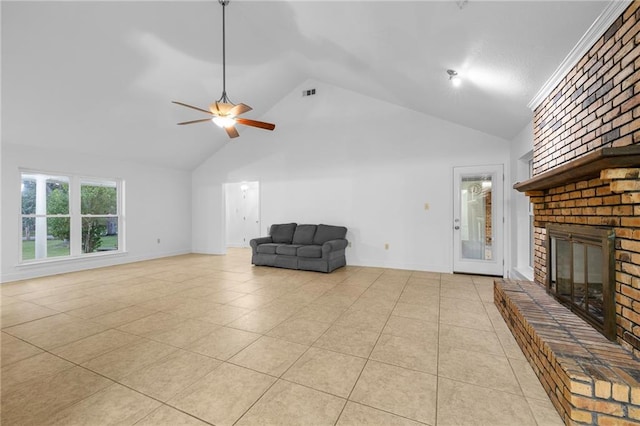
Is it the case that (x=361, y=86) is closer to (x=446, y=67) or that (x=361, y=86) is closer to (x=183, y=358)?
(x=446, y=67)

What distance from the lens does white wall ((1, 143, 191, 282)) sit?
4758 mm

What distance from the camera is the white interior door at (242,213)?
30.6 ft

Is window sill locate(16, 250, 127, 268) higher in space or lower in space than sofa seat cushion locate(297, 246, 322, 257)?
lower

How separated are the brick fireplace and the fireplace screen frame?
15 millimetres

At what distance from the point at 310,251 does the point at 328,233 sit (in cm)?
75

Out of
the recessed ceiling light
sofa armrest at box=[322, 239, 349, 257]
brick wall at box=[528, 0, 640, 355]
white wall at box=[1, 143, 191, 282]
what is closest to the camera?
brick wall at box=[528, 0, 640, 355]

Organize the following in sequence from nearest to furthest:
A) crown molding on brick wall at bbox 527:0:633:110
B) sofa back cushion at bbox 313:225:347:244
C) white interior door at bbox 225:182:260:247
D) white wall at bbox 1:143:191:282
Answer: crown molding on brick wall at bbox 527:0:633:110 < white wall at bbox 1:143:191:282 < sofa back cushion at bbox 313:225:347:244 < white interior door at bbox 225:182:260:247

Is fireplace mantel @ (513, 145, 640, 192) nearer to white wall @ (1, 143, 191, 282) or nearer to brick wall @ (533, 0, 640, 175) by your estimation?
brick wall @ (533, 0, 640, 175)

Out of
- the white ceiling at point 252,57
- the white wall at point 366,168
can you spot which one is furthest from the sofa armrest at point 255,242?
the white ceiling at point 252,57

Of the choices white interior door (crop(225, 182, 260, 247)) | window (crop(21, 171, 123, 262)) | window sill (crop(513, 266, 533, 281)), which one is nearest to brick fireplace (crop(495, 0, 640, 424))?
window sill (crop(513, 266, 533, 281))

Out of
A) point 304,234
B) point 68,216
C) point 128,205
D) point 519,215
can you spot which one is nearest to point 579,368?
point 519,215

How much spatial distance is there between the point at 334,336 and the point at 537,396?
1519 millimetres

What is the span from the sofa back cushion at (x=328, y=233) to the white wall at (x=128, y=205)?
4.45m

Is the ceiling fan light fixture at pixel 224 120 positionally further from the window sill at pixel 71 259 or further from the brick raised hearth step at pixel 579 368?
the window sill at pixel 71 259
